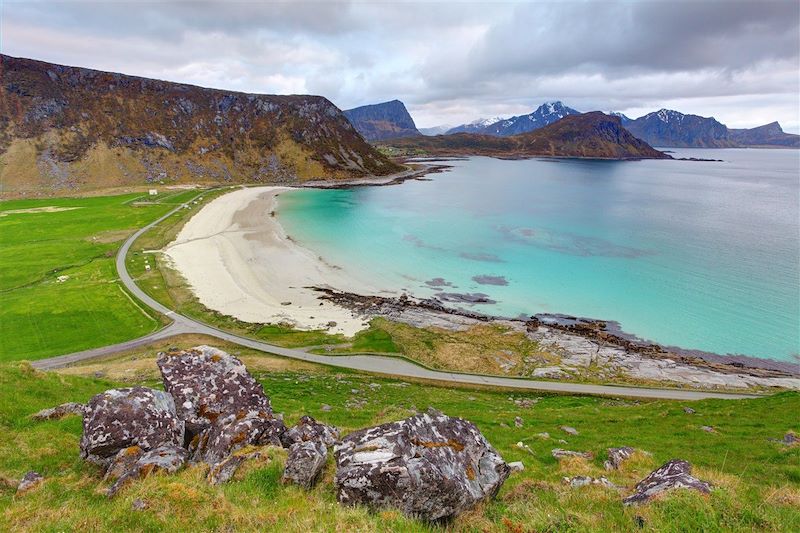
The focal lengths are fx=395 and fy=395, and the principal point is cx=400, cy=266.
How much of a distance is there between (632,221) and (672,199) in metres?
58.4

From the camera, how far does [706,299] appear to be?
61.6 metres

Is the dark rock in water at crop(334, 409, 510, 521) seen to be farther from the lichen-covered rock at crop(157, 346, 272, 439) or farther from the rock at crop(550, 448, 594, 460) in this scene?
the rock at crop(550, 448, 594, 460)

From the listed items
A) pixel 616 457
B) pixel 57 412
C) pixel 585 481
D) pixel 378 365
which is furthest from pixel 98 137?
pixel 585 481

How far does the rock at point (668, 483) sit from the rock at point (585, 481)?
1.34 metres

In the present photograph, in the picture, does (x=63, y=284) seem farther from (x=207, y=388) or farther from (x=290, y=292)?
(x=207, y=388)

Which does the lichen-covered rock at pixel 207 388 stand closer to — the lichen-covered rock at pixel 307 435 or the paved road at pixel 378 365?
the lichen-covered rock at pixel 307 435

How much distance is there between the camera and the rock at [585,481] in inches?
517

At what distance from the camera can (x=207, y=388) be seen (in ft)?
52.1

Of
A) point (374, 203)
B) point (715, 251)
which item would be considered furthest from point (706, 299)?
point (374, 203)

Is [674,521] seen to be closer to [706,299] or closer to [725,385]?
[725,385]

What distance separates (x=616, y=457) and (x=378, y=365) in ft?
95.7

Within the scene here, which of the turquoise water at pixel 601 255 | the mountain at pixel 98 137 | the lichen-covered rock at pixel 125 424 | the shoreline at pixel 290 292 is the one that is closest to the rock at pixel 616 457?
the lichen-covered rock at pixel 125 424

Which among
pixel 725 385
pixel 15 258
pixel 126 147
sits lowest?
pixel 725 385

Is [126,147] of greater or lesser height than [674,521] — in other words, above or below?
above
